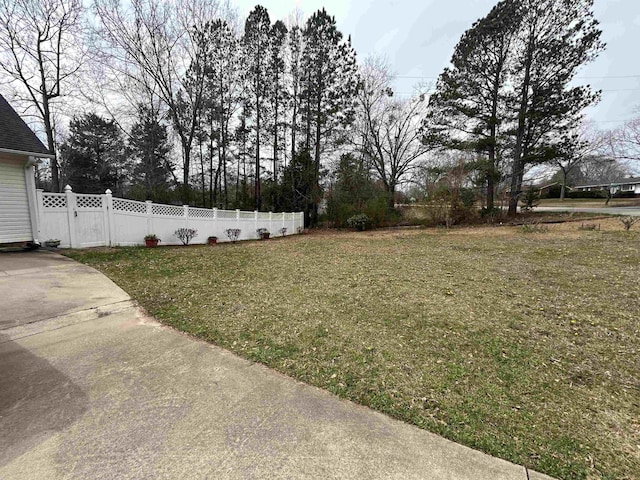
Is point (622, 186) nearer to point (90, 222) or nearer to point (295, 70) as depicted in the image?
point (295, 70)

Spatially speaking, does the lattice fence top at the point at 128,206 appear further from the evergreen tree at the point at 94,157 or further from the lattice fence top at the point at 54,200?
the evergreen tree at the point at 94,157

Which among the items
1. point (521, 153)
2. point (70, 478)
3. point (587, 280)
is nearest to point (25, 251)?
point (70, 478)

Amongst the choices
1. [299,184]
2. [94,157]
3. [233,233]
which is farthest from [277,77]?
[94,157]

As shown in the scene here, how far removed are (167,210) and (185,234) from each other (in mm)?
923

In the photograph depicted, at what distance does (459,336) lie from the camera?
270 centimetres

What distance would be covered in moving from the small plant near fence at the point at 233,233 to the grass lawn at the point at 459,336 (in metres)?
5.35

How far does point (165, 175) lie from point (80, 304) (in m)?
17.8

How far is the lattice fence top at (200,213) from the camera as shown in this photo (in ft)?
31.3

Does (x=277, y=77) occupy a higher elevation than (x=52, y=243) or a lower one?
higher

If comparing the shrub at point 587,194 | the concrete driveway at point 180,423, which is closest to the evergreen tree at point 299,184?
the concrete driveway at point 180,423

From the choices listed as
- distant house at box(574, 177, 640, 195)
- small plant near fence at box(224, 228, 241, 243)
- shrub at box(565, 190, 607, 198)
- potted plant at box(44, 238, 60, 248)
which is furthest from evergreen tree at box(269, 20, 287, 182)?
distant house at box(574, 177, 640, 195)

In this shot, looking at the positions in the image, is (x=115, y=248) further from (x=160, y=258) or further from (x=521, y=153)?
(x=521, y=153)

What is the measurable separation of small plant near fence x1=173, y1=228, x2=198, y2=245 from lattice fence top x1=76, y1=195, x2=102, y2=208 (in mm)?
2276

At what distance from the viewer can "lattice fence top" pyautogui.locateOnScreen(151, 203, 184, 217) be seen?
831 cm
